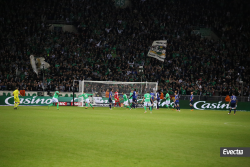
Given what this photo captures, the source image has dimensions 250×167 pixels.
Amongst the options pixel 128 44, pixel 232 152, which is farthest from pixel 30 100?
pixel 232 152

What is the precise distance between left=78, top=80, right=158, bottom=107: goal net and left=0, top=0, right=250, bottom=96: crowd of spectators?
2768 mm

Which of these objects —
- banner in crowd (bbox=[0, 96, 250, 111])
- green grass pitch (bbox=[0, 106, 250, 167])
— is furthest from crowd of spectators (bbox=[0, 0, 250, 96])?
green grass pitch (bbox=[0, 106, 250, 167])

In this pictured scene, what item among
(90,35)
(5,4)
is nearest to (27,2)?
(5,4)

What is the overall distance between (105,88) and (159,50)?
11.8 metres

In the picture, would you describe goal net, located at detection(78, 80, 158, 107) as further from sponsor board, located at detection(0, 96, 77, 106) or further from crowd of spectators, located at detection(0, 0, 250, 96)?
crowd of spectators, located at detection(0, 0, 250, 96)

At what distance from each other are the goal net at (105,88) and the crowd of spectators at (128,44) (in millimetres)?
2768

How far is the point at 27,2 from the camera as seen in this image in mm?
49219

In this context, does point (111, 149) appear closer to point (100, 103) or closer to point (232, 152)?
point (232, 152)

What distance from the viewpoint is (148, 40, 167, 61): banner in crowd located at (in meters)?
45.2

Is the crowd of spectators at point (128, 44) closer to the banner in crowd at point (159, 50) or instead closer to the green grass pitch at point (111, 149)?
the banner in crowd at point (159, 50)

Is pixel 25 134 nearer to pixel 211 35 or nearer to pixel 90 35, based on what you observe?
pixel 90 35

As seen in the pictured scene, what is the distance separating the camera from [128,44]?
4828 centimetres

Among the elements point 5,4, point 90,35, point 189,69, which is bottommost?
point 189,69

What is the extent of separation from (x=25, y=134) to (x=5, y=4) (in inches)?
1591
